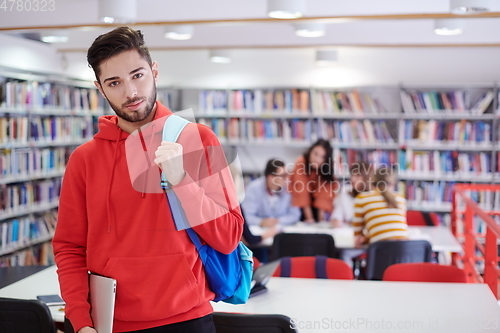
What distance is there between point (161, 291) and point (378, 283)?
66.0 inches

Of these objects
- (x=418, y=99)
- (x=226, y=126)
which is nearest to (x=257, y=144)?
(x=226, y=126)

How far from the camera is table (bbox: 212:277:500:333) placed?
2.23 m

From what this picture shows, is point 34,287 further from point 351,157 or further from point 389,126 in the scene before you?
point 389,126

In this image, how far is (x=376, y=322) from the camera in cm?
226

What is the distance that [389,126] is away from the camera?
6.62 meters

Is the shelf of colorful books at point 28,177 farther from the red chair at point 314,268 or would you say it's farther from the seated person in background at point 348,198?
the red chair at point 314,268

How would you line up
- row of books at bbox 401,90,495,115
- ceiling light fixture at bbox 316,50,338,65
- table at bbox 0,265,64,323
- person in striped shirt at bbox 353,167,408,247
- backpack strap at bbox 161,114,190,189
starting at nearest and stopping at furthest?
backpack strap at bbox 161,114,190,189
table at bbox 0,265,64,323
person in striped shirt at bbox 353,167,408,247
ceiling light fixture at bbox 316,50,338,65
row of books at bbox 401,90,495,115

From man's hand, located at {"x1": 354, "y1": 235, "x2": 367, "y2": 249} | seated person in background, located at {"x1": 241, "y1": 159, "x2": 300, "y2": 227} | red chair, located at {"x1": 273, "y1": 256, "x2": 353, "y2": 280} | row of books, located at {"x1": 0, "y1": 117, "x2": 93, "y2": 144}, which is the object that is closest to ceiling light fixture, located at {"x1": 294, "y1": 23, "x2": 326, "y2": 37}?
seated person in background, located at {"x1": 241, "y1": 159, "x2": 300, "y2": 227}

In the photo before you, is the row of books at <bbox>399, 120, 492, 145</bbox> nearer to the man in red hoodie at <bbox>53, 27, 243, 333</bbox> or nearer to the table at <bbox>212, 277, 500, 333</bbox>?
the table at <bbox>212, 277, 500, 333</bbox>

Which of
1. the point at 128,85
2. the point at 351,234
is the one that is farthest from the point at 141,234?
the point at 351,234

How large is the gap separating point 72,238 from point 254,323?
755mm

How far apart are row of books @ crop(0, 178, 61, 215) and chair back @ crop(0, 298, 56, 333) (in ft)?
10.8

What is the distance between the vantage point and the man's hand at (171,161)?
1263 millimetres

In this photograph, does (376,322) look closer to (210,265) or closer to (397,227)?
(210,265)
